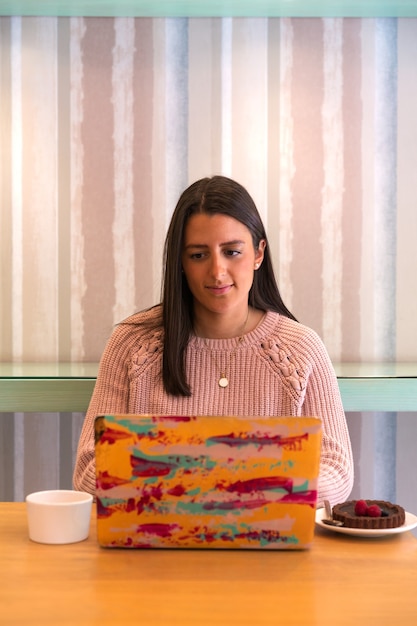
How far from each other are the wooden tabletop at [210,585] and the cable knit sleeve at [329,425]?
0.33 meters

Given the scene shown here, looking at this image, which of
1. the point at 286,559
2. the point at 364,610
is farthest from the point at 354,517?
the point at 364,610

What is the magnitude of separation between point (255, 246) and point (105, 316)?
35.1 inches

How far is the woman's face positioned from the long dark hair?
0.02 metres

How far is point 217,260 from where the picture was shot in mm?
1975

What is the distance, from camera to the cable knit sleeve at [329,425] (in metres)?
1.73

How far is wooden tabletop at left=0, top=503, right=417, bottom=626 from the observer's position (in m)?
1.05

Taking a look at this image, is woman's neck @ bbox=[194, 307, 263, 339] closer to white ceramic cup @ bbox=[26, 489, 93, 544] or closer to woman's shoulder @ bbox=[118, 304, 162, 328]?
woman's shoulder @ bbox=[118, 304, 162, 328]

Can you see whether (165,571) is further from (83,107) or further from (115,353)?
(83,107)

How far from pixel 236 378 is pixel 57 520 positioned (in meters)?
0.76

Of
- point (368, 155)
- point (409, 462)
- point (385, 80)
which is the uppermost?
point (385, 80)

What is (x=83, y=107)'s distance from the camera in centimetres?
281

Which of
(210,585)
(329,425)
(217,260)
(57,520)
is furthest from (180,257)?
(210,585)

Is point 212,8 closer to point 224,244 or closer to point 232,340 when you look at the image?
point 224,244

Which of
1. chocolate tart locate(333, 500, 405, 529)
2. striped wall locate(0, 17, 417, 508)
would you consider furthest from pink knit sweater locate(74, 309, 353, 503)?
striped wall locate(0, 17, 417, 508)
